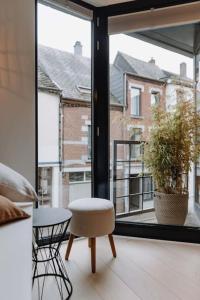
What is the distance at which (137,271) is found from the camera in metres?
2.19

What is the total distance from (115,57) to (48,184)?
1.50 m

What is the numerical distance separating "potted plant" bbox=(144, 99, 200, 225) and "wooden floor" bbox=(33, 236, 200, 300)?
0.36 metres

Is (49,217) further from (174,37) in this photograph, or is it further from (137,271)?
(174,37)

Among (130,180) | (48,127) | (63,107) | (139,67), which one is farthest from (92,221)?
(139,67)

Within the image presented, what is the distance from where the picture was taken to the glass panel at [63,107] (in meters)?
2.68

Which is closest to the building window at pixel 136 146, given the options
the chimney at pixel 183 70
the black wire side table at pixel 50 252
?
the chimney at pixel 183 70

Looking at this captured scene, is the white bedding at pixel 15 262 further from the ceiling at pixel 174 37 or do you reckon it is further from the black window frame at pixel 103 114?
the ceiling at pixel 174 37

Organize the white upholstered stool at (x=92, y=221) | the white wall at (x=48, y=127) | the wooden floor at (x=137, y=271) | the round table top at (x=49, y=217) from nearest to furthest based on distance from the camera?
the round table top at (x=49, y=217)
the wooden floor at (x=137, y=271)
the white upholstered stool at (x=92, y=221)
the white wall at (x=48, y=127)

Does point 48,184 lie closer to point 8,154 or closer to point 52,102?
point 8,154

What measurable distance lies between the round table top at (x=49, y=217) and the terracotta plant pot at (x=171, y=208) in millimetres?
1306

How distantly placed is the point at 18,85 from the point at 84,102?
0.77 meters

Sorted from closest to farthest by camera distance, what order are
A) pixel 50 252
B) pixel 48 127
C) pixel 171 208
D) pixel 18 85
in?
1. pixel 50 252
2. pixel 18 85
3. pixel 48 127
4. pixel 171 208

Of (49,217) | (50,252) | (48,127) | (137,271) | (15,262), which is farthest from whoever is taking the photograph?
(48,127)

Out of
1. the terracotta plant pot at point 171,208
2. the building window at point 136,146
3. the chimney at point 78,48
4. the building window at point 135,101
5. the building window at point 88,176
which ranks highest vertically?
the chimney at point 78,48
